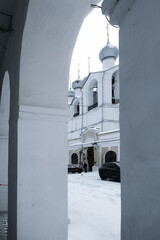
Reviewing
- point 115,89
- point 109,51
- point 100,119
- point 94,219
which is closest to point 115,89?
point 115,89

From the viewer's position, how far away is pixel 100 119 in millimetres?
22781

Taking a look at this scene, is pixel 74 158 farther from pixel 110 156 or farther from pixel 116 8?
pixel 116 8

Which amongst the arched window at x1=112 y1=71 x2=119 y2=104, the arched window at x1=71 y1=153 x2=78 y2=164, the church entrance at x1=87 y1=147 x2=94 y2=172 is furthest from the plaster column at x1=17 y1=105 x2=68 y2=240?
the arched window at x1=71 y1=153 x2=78 y2=164

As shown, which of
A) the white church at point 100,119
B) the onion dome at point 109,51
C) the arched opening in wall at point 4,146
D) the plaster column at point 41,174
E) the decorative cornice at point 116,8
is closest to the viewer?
the decorative cornice at point 116,8

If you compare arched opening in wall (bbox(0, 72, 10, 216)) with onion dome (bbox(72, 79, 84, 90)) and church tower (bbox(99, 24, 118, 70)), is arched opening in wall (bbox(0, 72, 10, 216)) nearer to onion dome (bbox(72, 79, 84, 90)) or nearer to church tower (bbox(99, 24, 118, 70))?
church tower (bbox(99, 24, 118, 70))

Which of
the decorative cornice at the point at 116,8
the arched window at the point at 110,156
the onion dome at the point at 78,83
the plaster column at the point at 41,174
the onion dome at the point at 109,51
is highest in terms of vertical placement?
the onion dome at the point at 109,51

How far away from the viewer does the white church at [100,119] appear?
19227 mm

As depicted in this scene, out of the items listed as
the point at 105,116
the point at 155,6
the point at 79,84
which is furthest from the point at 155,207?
the point at 79,84

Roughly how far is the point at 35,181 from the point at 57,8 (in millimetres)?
2324

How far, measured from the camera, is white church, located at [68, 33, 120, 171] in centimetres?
1923

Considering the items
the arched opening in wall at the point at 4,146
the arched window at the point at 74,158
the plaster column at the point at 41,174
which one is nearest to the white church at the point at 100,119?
the arched window at the point at 74,158

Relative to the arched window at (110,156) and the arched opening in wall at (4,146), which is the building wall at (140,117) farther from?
the arched window at (110,156)

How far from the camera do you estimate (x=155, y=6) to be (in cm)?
90

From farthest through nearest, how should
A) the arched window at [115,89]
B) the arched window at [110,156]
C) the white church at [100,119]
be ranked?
the arched window at [115,89] < the white church at [100,119] < the arched window at [110,156]
